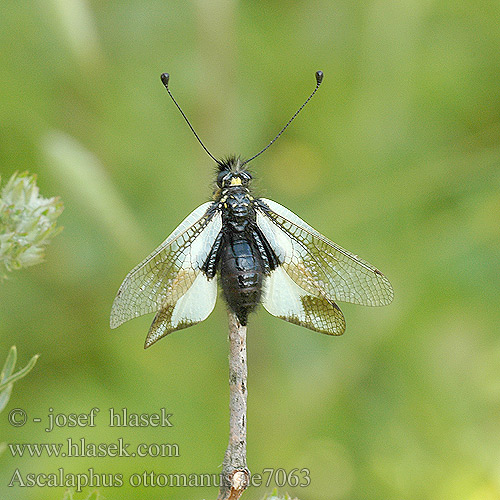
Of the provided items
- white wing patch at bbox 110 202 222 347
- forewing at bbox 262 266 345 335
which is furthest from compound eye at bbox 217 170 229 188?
forewing at bbox 262 266 345 335

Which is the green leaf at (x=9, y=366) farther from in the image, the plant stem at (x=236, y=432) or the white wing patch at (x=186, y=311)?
the plant stem at (x=236, y=432)

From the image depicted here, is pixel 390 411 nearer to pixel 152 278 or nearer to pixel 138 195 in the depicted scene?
pixel 138 195

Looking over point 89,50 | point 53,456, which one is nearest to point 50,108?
point 89,50

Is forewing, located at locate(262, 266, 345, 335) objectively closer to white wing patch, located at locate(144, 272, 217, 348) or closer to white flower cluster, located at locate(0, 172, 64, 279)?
white wing patch, located at locate(144, 272, 217, 348)

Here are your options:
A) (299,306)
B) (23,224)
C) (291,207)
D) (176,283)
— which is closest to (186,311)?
(176,283)

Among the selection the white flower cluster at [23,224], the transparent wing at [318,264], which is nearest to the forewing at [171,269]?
the transparent wing at [318,264]

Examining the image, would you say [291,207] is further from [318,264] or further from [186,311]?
[186,311]
